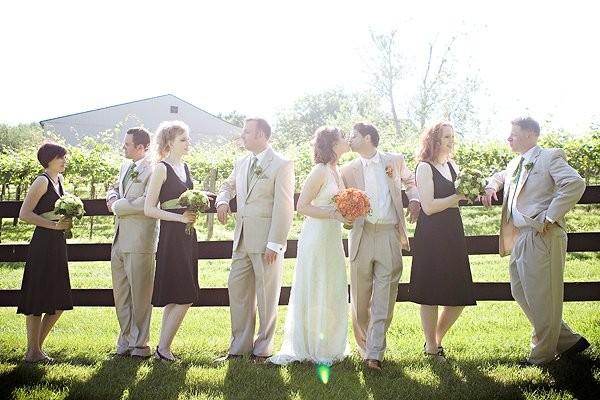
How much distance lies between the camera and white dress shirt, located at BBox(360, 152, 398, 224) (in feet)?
18.3

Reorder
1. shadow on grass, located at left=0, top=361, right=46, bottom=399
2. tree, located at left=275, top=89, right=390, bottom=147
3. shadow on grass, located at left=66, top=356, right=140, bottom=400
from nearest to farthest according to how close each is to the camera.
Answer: shadow on grass, located at left=66, top=356, right=140, bottom=400 < shadow on grass, located at left=0, top=361, right=46, bottom=399 < tree, located at left=275, top=89, right=390, bottom=147

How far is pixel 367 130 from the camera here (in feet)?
18.6

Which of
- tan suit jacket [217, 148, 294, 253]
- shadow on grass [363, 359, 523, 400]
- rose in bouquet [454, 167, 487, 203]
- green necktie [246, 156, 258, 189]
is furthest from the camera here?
green necktie [246, 156, 258, 189]

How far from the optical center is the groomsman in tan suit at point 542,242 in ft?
17.7

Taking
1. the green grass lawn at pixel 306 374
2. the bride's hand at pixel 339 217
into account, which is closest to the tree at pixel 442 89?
the green grass lawn at pixel 306 374

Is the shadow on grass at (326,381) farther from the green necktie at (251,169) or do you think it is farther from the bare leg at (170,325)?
the green necktie at (251,169)

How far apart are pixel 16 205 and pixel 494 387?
5.25 m

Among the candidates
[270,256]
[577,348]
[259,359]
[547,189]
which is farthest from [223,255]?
[577,348]

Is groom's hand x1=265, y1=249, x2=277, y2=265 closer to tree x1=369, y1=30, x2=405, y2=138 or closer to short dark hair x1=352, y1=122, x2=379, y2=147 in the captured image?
short dark hair x1=352, y1=122, x2=379, y2=147

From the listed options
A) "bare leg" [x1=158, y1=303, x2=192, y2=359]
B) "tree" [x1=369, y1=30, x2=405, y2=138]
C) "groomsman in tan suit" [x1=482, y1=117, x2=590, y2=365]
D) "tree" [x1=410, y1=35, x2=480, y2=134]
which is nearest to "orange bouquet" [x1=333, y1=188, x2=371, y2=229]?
"groomsman in tan suit" [x1=482, y1=117, x2=590, y2=365]

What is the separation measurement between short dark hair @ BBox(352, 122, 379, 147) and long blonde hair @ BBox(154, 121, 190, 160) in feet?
5.42

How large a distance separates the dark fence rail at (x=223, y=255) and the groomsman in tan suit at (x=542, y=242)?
0.65 metres

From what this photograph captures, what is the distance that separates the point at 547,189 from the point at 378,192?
147 centimetres

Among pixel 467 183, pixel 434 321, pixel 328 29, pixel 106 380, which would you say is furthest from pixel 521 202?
pixel 328 29
